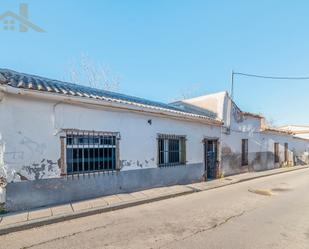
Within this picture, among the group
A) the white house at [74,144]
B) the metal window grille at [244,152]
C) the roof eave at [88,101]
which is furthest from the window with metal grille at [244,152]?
the white house at [74,144]

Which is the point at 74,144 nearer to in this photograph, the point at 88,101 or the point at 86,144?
the point at 86,144

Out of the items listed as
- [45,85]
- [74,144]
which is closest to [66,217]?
[74,144]

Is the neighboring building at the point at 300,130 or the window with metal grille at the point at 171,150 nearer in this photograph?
the window with metal grille at the point at 171,150

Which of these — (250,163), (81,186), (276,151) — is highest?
(81,186)

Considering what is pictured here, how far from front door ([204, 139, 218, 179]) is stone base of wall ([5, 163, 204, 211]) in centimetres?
304

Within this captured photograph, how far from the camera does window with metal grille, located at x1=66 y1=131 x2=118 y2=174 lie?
26.8ft

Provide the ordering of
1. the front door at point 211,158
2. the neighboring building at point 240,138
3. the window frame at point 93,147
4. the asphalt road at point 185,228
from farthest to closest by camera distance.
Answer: the neighboring building at point 240,138
the front door at point 211,158
the window frame at point 93,147
the asphalt road at point 185,228

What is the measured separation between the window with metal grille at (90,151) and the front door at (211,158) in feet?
21.3

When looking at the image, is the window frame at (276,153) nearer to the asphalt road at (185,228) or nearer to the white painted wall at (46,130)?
the asphalt road at (185,228)

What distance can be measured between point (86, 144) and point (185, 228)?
4.23 m

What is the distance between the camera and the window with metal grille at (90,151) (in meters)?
8.16

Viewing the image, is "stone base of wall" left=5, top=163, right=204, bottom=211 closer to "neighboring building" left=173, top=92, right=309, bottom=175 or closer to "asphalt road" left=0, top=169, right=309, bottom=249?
"asphalt road" left=0, top=169, right=309, bottom=249

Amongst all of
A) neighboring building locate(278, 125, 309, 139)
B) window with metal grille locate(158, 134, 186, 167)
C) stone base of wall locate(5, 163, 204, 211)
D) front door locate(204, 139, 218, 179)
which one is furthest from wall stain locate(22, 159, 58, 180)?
neighboring building locate(278, 125, 309, 139)

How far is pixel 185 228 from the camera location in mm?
5910
